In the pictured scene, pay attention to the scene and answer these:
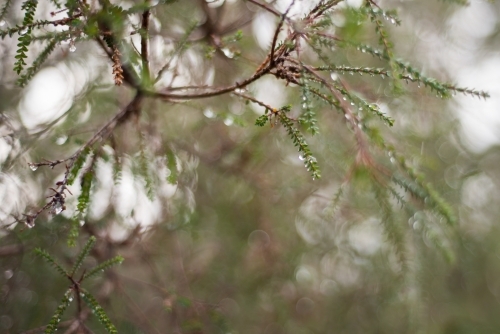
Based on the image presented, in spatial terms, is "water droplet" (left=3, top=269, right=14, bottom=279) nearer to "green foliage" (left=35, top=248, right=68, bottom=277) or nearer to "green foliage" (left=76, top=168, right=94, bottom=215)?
"green foliage" (left=35, top=248, right=68, bottom=277)

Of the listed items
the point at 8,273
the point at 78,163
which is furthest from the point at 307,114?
the point at 8,273

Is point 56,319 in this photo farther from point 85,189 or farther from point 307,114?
point 307,114

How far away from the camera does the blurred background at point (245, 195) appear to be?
7.07 feet

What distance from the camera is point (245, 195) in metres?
3.16

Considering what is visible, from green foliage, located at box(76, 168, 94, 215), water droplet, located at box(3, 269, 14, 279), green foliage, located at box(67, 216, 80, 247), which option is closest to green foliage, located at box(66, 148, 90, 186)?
green foliage, located at box(76, 168, 94, 215)

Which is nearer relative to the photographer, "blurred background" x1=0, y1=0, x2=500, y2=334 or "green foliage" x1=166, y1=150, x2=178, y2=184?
"green foliage" x1=166, y1=150, x2=178, y2=184

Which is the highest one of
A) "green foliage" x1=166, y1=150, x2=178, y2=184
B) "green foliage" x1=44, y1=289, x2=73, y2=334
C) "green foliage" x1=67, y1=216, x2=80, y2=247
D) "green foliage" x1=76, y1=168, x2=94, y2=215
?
"green foliage" x1=166, y1=150, x2=178, y2=184

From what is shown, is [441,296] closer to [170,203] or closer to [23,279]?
[170,203]

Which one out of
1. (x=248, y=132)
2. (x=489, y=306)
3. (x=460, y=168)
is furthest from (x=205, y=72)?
(x=489, y=306)

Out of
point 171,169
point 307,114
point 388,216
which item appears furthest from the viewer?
point 171,169

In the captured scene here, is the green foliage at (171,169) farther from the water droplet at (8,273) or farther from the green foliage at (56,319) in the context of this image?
the water droplet at (8,273)

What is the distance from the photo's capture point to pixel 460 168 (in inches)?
135

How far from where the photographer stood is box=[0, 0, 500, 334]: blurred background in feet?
7.07

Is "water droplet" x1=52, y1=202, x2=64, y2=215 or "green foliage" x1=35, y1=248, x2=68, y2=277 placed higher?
"water droplet" x1=52, y1=202, x2=64, y2=215
